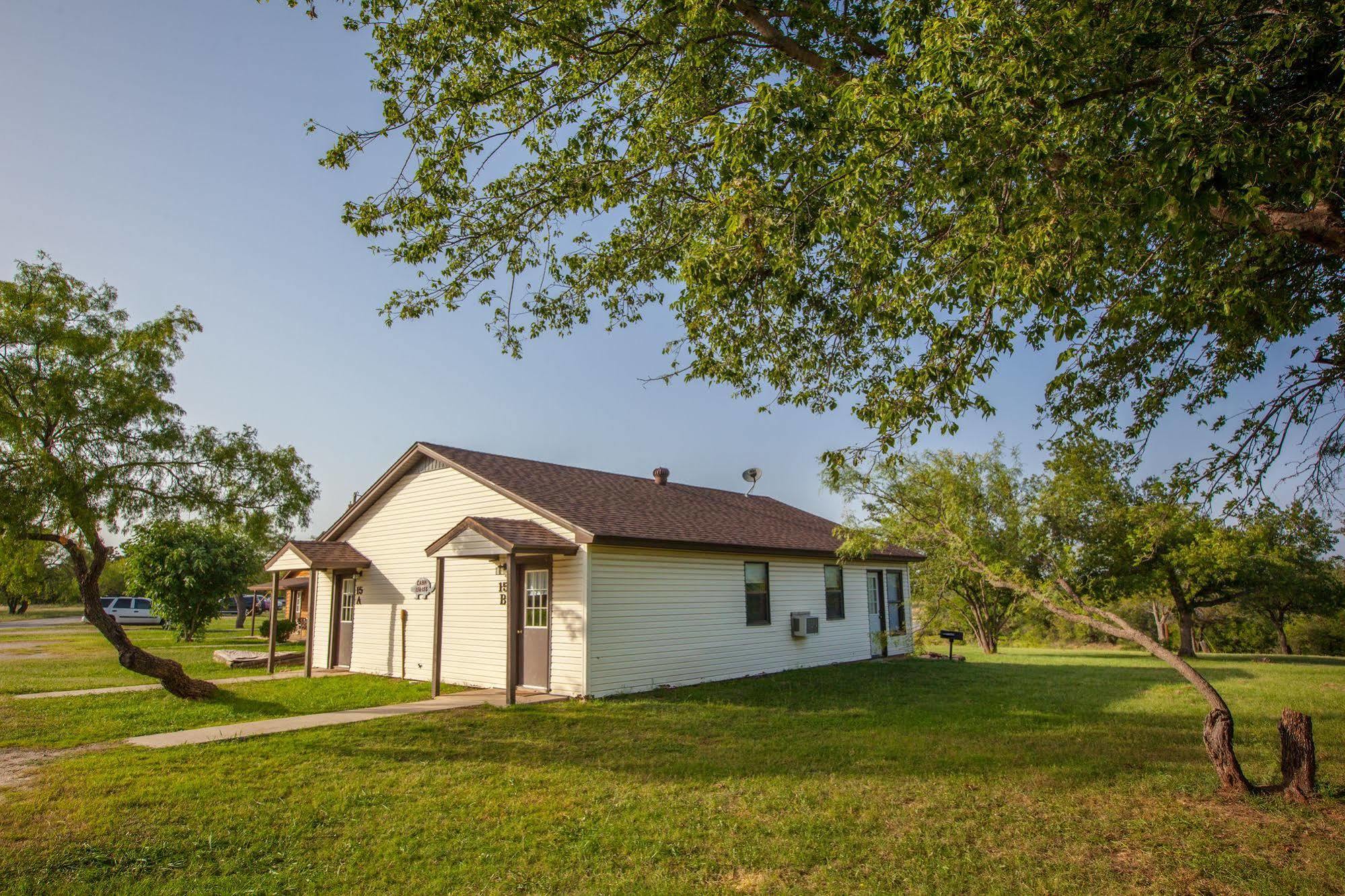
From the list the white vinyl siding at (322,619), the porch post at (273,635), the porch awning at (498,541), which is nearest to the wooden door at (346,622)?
the white vinyl siding at (322,619)

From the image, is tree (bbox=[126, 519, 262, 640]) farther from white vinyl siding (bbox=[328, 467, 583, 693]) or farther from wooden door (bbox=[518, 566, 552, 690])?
wooden door (bbox=[518, 566, 552, 690])

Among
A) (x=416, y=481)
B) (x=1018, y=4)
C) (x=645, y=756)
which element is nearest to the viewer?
(x=1018, y=4)

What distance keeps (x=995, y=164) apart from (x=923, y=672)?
46.3ft

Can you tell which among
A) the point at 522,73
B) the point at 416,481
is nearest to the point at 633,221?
the point at 522,73

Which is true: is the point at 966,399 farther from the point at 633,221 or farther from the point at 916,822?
the point at 633,221

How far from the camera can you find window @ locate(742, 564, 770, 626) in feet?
50.9

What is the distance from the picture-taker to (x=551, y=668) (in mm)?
12562

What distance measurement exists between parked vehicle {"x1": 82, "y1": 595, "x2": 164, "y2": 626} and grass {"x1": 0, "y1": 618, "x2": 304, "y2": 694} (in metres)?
3.01

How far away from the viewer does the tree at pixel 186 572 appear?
85.1 ft

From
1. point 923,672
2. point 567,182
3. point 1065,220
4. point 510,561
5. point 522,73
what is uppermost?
point 522,73

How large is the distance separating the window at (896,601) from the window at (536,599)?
35.7 feet

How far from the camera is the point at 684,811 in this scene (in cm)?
609

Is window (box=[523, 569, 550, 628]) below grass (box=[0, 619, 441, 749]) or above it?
above

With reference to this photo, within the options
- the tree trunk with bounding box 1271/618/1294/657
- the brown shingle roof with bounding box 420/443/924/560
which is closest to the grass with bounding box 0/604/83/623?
the brown shingle roof with bounding box 420/443/924/560
